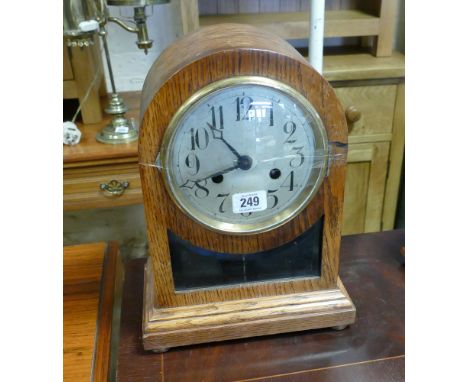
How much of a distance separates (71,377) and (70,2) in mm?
761

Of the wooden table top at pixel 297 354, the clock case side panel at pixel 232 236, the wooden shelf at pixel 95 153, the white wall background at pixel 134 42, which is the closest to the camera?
the clock case side panel at pixel 232 236

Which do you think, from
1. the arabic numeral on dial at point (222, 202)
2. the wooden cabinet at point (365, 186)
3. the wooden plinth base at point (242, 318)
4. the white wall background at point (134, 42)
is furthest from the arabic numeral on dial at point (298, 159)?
the white wall background at point (134, 42)

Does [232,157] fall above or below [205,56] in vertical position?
below

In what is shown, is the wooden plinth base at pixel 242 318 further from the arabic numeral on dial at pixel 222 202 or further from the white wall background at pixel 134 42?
the white wall background at pixel 134 42

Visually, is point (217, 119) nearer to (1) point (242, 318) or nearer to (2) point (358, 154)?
(1) point (242, 318)

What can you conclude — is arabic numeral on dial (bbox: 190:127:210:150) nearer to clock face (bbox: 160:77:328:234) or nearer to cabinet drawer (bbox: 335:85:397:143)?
clock face (bbox: 160:77:328:234)

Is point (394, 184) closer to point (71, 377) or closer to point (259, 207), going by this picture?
point (259, 207)

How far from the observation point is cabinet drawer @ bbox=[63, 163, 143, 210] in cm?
113

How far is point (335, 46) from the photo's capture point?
4.69ft

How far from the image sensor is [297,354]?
0.69 metres

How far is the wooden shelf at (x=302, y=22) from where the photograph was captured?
45.8 inches

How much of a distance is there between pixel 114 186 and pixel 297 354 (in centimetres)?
67

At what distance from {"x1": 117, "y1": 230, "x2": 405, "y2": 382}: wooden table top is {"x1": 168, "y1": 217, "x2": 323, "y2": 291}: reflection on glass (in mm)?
105

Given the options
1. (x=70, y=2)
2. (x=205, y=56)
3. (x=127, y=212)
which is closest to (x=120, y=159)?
(x=70, y=2)
